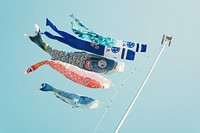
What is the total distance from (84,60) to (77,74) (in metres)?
0.80

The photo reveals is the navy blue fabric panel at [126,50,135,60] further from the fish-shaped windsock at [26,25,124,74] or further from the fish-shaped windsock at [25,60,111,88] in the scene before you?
the fish-shaped windsock at [25,60,111,88]

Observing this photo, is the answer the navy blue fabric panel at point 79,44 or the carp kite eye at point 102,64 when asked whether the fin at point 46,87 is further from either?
the carp kite eye at point 102,64

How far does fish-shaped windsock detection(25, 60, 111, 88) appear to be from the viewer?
16656 mm

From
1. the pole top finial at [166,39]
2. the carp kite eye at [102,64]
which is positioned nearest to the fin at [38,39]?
the carp kite eye at [102,64]

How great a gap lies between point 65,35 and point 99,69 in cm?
256

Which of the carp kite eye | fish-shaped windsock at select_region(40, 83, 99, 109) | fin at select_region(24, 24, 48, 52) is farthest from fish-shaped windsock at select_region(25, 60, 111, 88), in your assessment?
fin at select_region(24, 24, 48, 52)

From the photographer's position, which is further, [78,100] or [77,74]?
[77,74]

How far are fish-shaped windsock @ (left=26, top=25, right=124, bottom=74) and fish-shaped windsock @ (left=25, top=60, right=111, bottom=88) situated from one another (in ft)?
0.70

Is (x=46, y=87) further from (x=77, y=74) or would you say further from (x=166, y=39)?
(x=166, y=39)

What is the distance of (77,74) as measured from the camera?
16766 millimetres

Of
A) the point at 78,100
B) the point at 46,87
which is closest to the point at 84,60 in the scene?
the point at 78,100

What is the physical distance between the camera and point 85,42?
673 inches

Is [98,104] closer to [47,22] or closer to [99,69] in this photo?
[99,69]

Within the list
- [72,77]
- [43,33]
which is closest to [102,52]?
[72,77]
